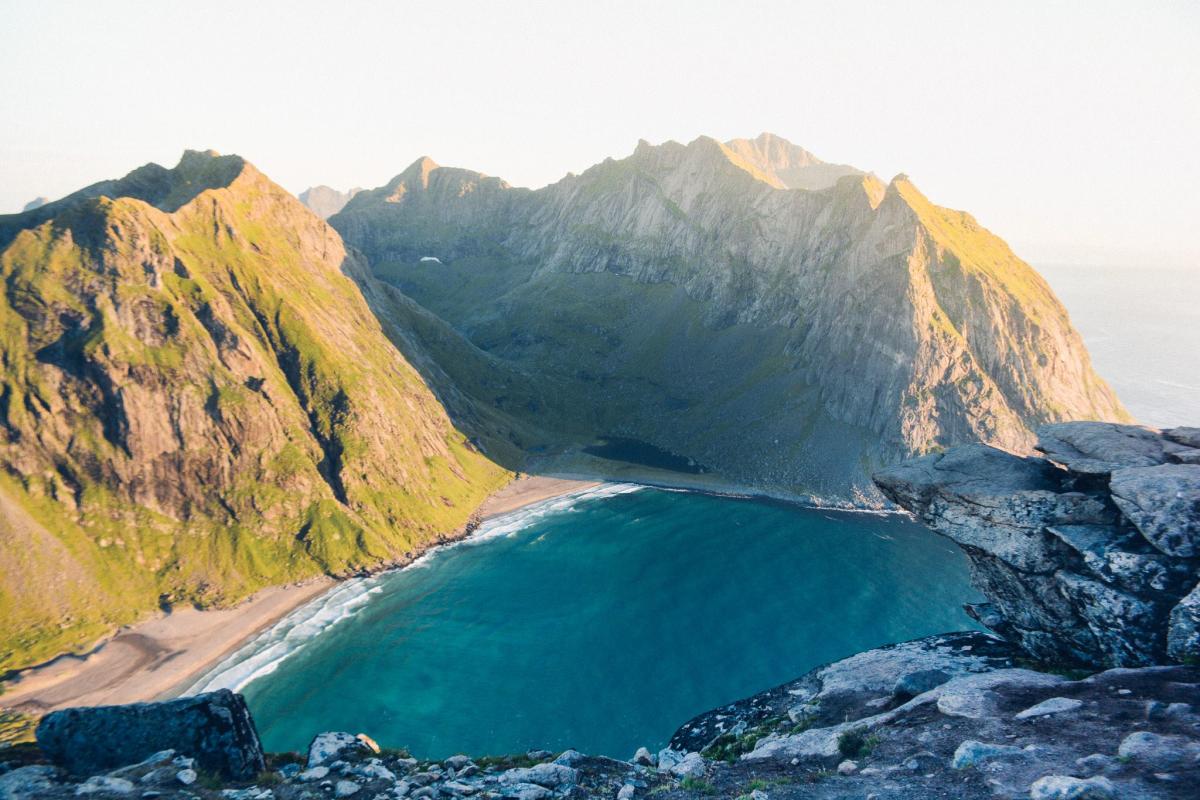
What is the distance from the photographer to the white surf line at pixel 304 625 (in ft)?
288

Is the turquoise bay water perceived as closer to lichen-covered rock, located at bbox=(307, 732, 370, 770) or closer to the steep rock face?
lichen-covered rock, located at bbox=(307, 732, 370, 770)

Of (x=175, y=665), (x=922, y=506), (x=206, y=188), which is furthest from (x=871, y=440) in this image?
(x=206, y=188)

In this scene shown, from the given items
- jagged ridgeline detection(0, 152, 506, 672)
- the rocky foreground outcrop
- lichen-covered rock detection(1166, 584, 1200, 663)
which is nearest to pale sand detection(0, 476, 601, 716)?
jagged ridgeline detection(0, 152, 506, 672)

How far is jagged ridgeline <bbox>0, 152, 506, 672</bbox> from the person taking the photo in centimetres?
9969

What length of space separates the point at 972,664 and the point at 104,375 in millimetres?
144348

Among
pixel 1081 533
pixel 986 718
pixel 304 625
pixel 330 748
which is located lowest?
pixel 304 625

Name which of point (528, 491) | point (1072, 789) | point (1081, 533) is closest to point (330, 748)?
point (1072, 789)

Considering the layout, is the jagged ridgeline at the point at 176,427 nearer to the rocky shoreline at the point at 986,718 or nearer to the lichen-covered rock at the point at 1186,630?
the rocky shoreline at the point at 986,718

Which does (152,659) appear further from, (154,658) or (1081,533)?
(1081,533)

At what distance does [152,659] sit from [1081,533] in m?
121

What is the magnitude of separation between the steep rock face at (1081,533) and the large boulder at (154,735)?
43067 millimetres

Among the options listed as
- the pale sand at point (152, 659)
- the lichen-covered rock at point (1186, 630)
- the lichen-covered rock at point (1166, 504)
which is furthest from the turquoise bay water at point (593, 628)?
the lichen-covered rock at point (1166, 504)

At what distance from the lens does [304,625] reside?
334 ft

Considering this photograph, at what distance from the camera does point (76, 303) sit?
11356 centimetres
